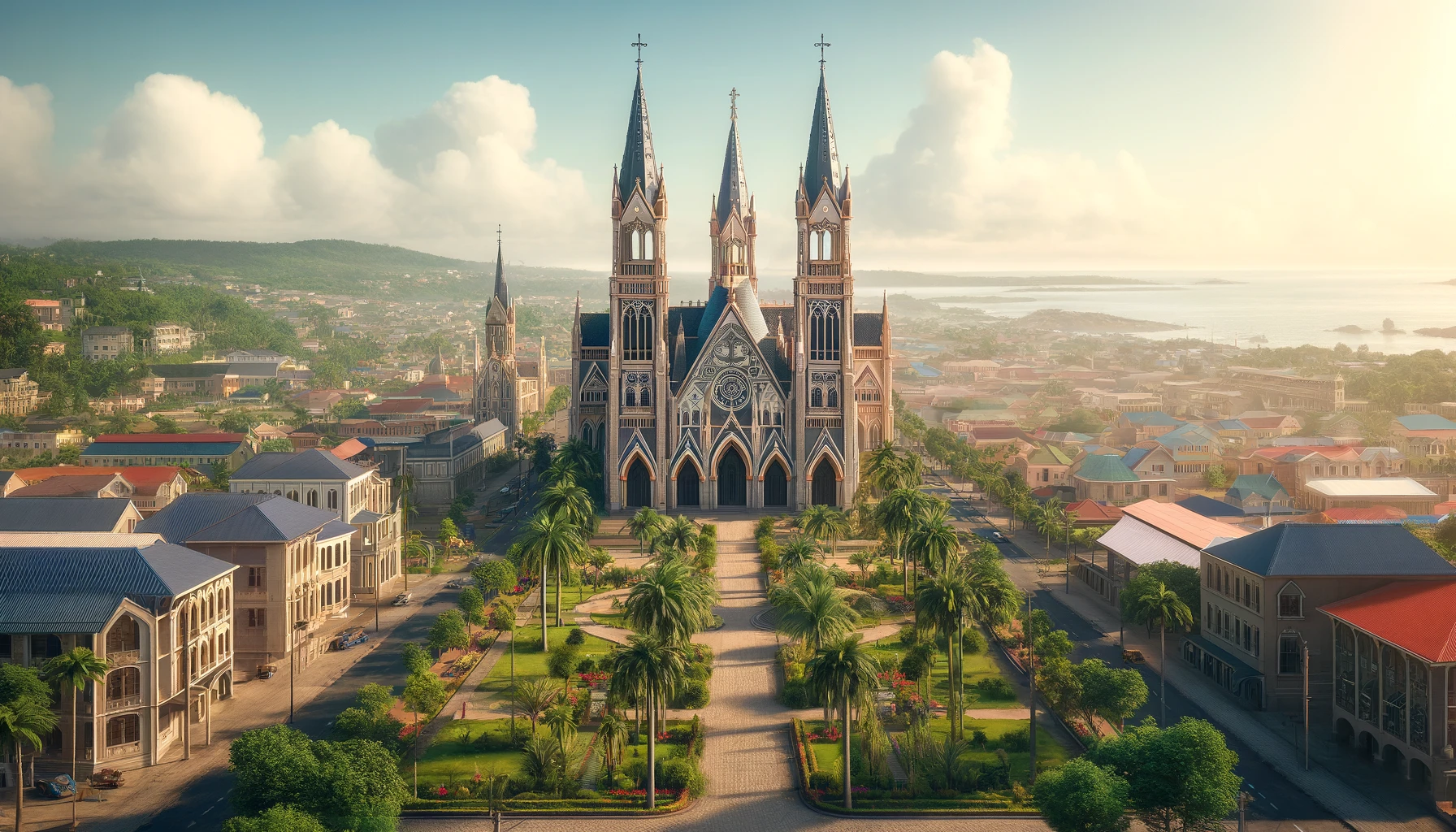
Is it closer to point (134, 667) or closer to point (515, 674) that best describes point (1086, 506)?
point (515, 674)

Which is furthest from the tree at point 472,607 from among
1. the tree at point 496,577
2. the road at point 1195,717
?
the road at point 1195,717

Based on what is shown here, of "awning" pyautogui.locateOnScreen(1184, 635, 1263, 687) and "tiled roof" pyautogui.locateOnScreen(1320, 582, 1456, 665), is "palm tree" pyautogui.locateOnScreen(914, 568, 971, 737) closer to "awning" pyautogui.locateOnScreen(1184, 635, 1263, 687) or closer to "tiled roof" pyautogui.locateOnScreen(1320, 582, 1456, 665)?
"awning" pyautogui.locateOnScreen(1184, 635, 1263, 687)

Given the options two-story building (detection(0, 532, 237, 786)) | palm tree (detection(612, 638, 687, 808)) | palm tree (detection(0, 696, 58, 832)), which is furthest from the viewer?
two-story building (detection(0, 532, 237, 786))

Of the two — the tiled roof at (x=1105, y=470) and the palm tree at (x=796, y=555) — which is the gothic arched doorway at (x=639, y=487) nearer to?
the palm tree at (x=796, y=555)

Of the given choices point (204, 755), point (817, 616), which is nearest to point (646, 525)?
point (817, 616)

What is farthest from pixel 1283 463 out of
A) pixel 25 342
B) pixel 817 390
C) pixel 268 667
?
pixel 25 342

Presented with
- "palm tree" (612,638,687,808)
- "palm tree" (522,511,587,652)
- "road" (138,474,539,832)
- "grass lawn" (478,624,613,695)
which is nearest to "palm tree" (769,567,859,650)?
"palm tree" (612,638,687,808)
